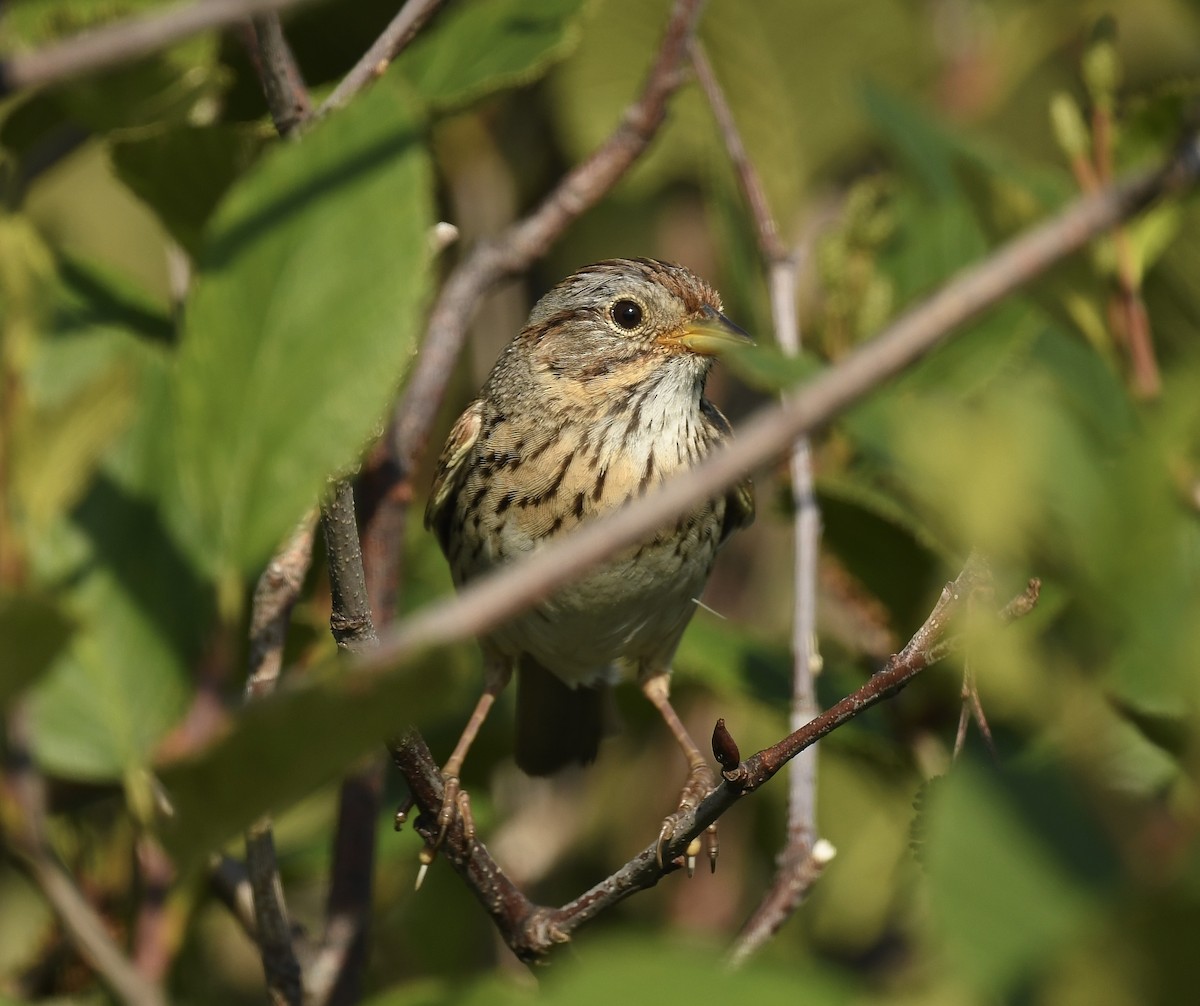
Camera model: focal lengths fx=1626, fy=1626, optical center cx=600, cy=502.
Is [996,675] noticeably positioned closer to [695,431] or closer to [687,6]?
[687,6]

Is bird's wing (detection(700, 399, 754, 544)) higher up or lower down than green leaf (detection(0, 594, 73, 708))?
lower down

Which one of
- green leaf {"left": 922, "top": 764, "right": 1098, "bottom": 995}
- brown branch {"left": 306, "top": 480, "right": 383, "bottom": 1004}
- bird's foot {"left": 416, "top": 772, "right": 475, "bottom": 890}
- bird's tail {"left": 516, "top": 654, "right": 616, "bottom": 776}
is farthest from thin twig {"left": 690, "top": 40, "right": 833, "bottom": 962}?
bird's tail {"left": 516, "top": 654, "right": 616, "bottom": 776}

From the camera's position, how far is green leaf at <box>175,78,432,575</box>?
1.88 metres

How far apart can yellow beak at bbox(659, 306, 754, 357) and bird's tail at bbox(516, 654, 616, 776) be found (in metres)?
1.01

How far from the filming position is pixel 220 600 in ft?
6.81

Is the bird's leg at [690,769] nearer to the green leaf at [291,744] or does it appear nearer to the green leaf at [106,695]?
the green leaf at [106,695]

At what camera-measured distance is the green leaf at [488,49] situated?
Result: 3209 mm

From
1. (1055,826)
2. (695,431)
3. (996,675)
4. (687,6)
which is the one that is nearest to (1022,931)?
(1055,826)

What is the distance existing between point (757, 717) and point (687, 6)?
6.39 ft

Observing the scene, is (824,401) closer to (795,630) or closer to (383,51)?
(383,51)

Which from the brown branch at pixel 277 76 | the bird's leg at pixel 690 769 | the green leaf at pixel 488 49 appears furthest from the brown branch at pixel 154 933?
the green leaf at pixel 488 49

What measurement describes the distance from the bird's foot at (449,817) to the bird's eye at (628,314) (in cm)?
136

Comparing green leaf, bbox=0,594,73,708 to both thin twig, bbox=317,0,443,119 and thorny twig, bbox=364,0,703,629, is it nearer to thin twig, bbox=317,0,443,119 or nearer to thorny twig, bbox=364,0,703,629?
thin twig, bbox=317,0,443,119

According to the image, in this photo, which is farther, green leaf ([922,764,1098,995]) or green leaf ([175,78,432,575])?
green leaf ([175,78,432,575])
